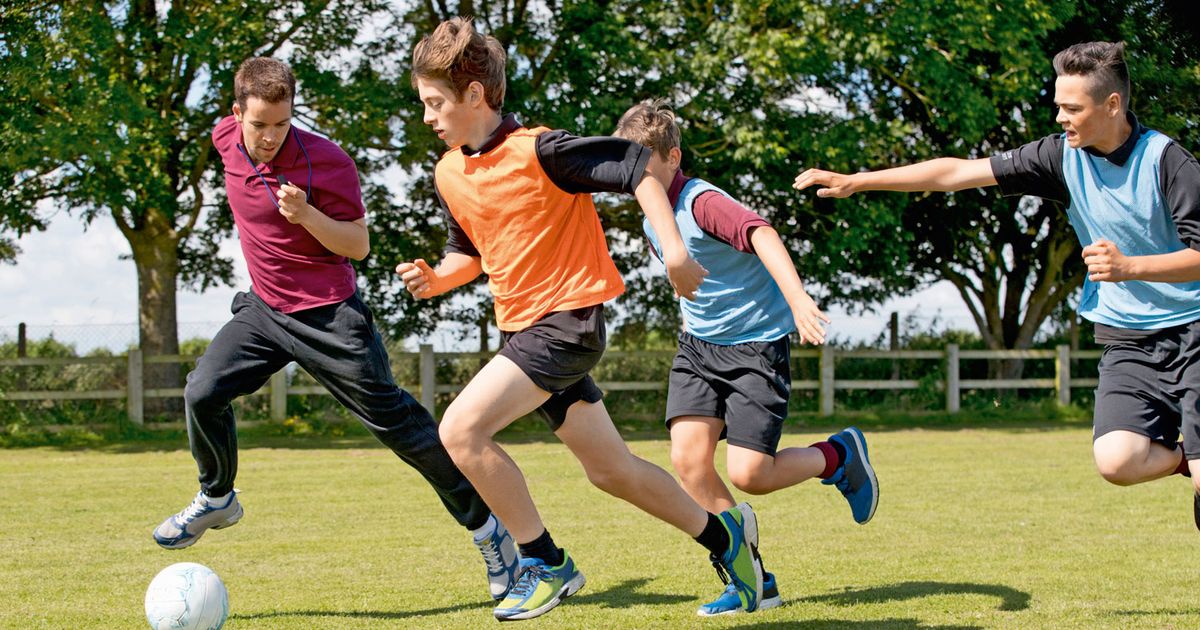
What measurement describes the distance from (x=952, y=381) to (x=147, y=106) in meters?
14.4

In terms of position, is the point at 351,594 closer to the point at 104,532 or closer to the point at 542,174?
the point at 542,174

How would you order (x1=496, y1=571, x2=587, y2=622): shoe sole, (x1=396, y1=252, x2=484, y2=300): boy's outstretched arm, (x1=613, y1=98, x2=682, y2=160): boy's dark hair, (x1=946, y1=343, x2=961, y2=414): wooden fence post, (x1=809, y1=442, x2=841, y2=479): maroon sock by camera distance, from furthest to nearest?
(x1=946, y1=343, x2=961, y2=414): wooden fence post, (x1=809, y1=442, x2=841, y2=479): maroon sock, (x1=613, y1=98, x2=682, y2=160): boy's dark hair, (x1=396, y1=252, x2=484, y2=300): boy's outstretched arm, (x1=496, y1=571, x2=587, y2=622): shoe sole

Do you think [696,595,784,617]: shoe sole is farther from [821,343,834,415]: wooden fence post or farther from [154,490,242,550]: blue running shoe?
[821,343,834,415]: wooden fence post

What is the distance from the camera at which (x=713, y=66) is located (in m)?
18.7

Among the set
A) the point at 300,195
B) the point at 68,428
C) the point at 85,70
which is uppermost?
the point at 85,70

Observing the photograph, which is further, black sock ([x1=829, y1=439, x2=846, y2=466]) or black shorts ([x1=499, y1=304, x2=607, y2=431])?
black sock ([x1=829, y1=439, x2=846, y2=466])

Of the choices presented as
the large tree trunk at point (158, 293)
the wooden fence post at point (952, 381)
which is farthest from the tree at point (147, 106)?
the wooden fence post at point (952, 381)

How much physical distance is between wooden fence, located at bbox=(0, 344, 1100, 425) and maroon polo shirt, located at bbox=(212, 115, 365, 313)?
12.5 metres

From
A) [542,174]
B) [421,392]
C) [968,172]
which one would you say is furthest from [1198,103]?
[421,392]

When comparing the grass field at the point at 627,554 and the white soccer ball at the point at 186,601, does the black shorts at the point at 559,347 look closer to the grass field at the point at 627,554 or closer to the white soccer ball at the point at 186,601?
the grass field at the point at 627,554

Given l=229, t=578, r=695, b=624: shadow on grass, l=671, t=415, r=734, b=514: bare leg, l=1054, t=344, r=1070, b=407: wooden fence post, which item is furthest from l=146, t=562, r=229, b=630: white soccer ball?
l=1054, t=344, r=1070, b=407: wooden fence post

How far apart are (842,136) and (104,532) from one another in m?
14.1

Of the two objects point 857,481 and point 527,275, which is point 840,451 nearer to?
point 857,481

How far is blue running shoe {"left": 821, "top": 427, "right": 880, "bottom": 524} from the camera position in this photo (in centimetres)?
630
